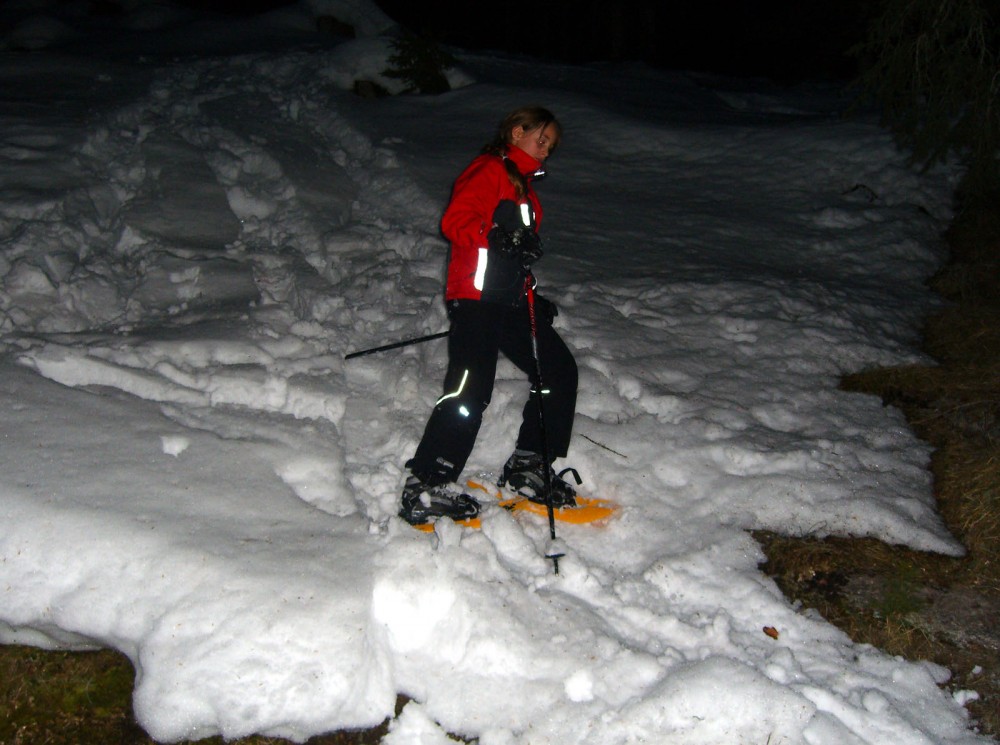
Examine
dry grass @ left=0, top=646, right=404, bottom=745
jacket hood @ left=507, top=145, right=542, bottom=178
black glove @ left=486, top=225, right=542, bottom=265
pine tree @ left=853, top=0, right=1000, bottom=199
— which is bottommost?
dry grass @ left=0, top=646, right=404, bottom=745

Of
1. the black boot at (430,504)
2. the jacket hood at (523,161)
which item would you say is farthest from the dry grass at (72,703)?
the jacket hood at (523,161)

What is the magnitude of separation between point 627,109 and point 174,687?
492 inches

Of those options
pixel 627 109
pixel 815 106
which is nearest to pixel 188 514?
pixel 627 109

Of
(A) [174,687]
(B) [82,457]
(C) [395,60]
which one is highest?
(C) [395,60]

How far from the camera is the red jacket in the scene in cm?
372

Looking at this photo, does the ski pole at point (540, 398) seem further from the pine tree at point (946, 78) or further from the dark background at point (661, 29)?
the dark background at point (661, 29)

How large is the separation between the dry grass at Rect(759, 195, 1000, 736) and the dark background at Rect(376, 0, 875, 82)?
70.7 feet

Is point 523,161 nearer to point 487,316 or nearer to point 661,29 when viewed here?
point 487,316

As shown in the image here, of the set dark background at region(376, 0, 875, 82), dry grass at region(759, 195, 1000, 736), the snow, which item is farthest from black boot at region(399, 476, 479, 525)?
dark background at region(376, 0, 875, 82)

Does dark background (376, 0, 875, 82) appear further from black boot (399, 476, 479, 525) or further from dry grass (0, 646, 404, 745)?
dry grass (0, 646, 404, 745)

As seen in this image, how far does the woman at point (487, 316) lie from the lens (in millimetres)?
3727

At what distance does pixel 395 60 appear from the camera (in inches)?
530

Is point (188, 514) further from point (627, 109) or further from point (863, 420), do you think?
point (627, 109)

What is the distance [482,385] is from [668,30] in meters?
32.1
